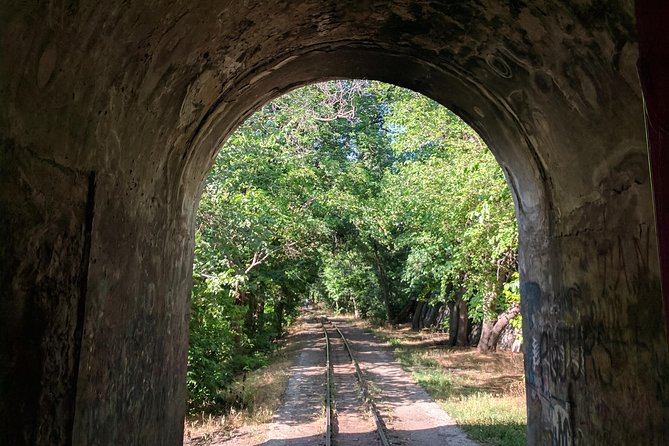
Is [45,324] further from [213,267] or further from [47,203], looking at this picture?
[213,267]

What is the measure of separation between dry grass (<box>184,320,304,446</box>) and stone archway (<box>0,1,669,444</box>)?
546cm

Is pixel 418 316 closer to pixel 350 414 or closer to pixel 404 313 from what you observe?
pixel 404 313

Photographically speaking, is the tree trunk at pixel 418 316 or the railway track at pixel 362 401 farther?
the tree trunk at pixel 418 316

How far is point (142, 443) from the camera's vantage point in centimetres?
350

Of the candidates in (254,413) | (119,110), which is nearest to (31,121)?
(119,110)

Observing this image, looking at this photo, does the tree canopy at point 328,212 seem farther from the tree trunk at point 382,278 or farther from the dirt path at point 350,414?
the tree trunk at point 382,278

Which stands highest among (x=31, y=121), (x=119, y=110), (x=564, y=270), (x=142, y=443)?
(x=119, y=110)

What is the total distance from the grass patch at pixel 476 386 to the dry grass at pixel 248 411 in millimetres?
3655

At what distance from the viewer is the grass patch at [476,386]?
9.11m

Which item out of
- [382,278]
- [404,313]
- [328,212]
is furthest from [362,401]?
[404,313]

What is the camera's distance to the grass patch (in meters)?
9.11

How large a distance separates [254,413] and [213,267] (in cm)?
304

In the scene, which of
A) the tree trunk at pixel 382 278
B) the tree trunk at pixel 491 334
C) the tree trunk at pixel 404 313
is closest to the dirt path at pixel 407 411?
the tree trunk at pixel 491 334

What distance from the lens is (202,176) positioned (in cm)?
502
